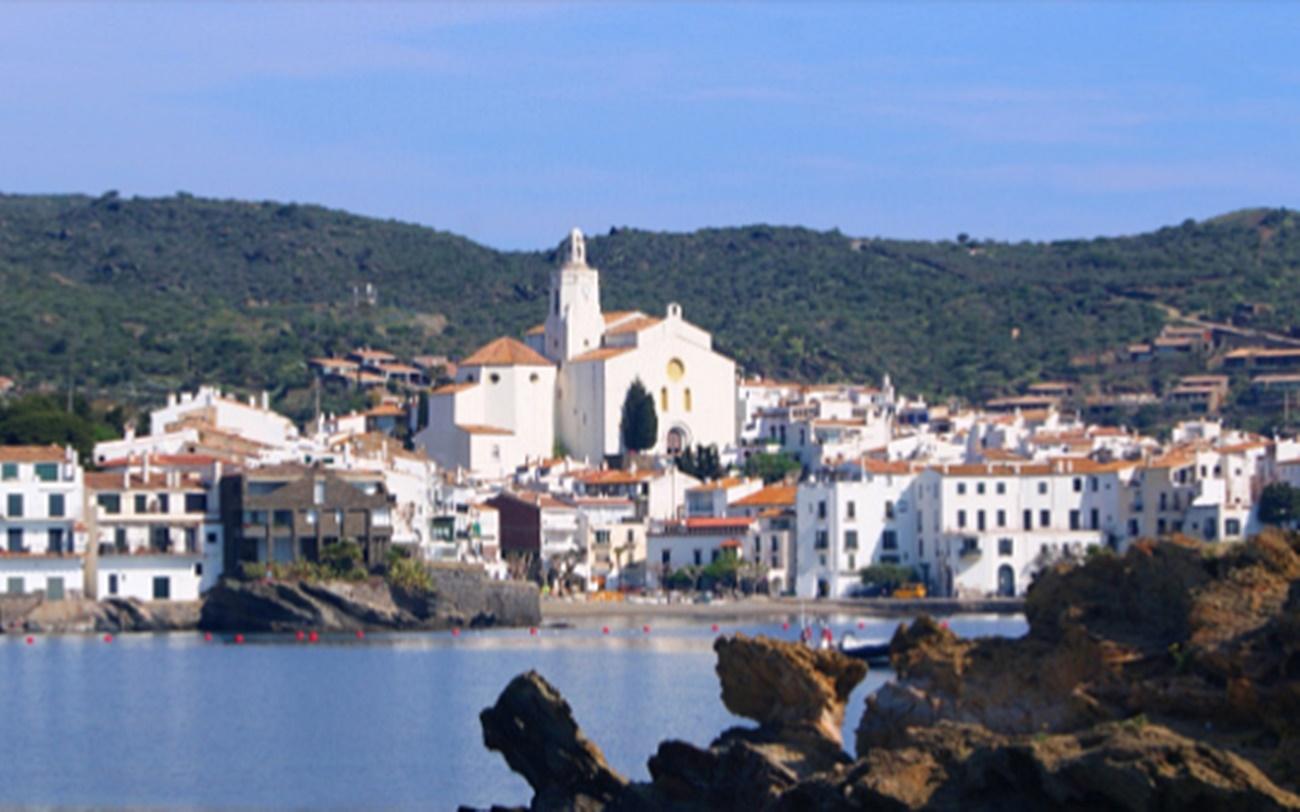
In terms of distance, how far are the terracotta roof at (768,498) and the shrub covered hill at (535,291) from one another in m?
34.9

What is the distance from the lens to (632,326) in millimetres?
103188

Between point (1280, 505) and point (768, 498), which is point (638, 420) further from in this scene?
point (1280, 505)

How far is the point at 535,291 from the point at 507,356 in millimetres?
65990

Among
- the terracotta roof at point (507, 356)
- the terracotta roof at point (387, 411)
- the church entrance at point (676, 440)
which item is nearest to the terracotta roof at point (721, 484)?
the church entrance at point (676, 440)

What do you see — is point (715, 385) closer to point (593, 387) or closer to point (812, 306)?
point (593, 387)

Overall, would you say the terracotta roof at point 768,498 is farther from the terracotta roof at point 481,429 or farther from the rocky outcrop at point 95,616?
the rocky outcrop at point 95,616

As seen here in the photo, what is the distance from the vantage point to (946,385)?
138 metres

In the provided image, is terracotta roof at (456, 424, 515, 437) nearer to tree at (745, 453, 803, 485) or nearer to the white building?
tree at (745, 453, 803, 485)

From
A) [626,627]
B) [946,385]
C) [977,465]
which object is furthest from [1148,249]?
[626,627]

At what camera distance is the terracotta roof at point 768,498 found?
3287 inches

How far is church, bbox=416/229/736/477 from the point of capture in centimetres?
9575

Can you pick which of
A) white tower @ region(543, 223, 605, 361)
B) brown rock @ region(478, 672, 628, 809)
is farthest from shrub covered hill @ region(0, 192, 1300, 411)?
brown rock @ region(478, 672, 628, 809)

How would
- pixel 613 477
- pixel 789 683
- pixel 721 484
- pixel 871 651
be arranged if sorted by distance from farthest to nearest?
pixel 613 477 → pixel 721 484 → pixel 871 651 → pixel 789 683

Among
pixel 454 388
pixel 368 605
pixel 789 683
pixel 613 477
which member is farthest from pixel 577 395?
pixel 789 683
